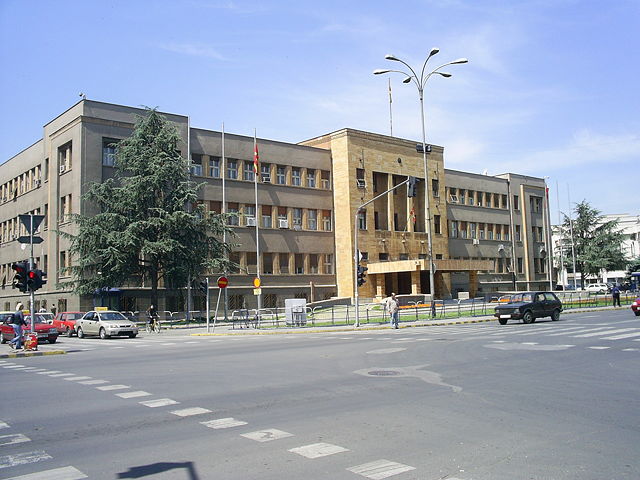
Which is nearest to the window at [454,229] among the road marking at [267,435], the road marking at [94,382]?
the road marking at [94,382]

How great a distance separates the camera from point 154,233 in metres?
42.9

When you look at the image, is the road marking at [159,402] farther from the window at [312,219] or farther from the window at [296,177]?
the window at [312,219]

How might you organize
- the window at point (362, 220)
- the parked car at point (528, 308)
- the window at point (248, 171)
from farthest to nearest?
the window at point (362, 220)
the window at point (248, 171)
the parked car at point (528, 308)

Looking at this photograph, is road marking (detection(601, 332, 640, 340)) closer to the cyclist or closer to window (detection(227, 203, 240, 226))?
the cyclist

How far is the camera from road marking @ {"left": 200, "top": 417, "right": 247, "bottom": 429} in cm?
827

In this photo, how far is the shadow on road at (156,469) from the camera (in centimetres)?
612

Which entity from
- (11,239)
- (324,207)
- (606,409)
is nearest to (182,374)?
(606,409)

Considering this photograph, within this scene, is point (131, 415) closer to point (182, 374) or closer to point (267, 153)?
point (182, 374)

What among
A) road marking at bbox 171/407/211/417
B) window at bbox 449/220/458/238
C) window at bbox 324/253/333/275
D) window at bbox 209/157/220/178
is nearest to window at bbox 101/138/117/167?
window at bbox 209/157/220/178

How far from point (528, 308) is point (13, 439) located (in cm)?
2612

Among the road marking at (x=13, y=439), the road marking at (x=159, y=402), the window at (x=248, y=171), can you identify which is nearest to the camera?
the road marking at (x=13, y=439)

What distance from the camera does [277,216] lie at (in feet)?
181

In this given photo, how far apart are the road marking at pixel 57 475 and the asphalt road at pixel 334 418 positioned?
21 millimetres

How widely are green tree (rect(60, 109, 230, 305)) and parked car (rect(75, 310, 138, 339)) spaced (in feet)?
23.4
